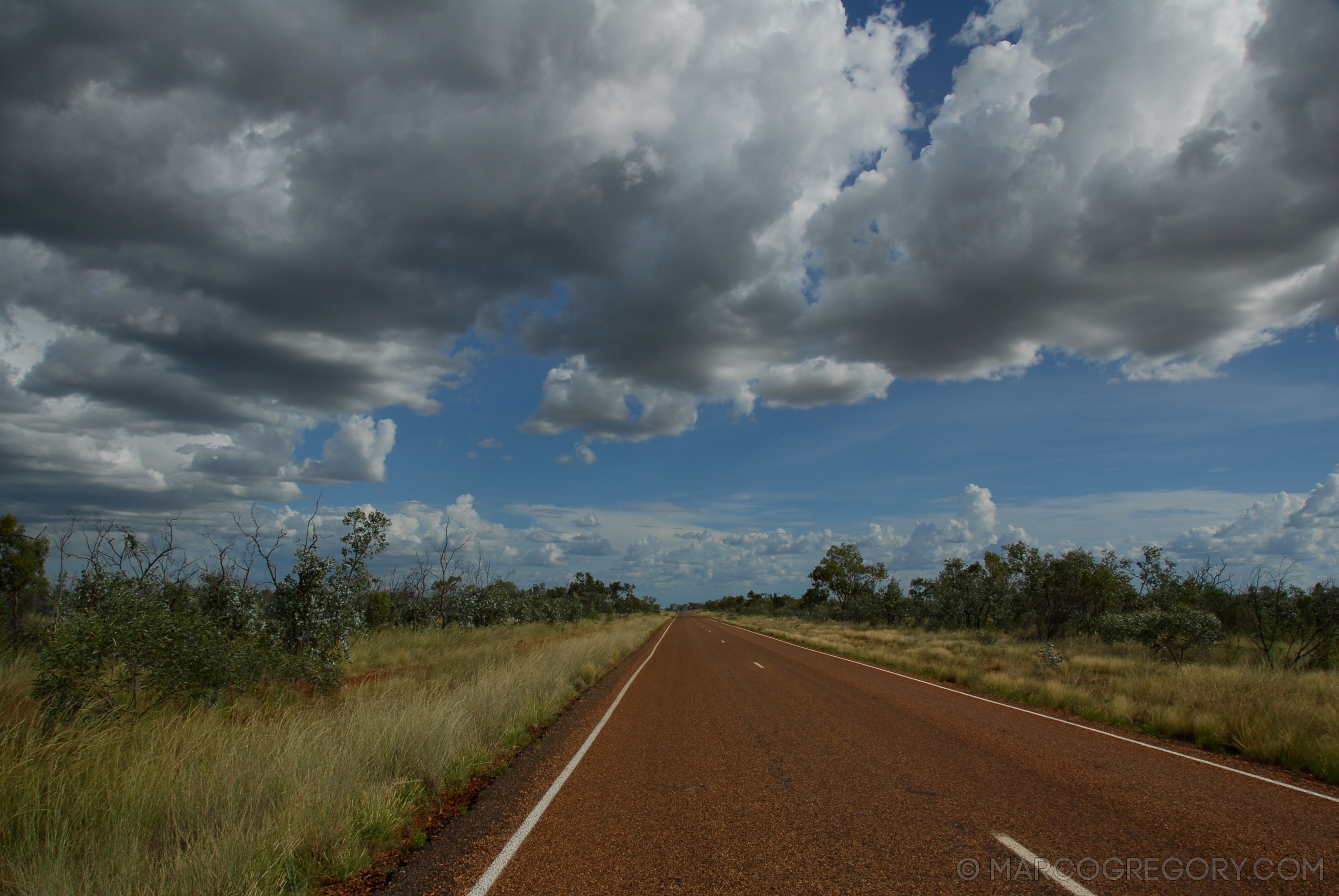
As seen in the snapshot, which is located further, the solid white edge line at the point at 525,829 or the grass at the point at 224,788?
the solid white edge line at the point at 525,829

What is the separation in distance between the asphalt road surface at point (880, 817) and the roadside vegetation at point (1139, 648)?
4.46 feet

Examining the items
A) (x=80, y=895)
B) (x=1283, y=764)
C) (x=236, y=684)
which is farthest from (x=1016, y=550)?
(x=80, y=895)

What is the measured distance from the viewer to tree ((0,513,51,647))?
100ft

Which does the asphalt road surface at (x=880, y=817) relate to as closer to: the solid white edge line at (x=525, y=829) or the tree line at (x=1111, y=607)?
the solid white edge line at (x=525, y=829)

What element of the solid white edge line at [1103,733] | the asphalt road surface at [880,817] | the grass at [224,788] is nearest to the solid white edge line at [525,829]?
the asphalt road surface at [880,817]

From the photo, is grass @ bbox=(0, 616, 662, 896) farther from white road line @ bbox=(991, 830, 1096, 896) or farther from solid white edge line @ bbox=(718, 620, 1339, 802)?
solid white edge line @ bbox=(718, 620, 1339, 802)

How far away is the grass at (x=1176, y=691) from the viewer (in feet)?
27.9

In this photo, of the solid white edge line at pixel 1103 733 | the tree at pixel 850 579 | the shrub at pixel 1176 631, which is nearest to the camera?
the solid white edge line at pixel 1103 733

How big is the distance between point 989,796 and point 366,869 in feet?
17.4

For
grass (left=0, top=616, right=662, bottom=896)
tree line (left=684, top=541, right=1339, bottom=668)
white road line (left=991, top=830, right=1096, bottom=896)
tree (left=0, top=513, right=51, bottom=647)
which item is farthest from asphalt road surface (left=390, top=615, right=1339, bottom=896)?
tree (left=0, top=513, right=51, bottom=647)

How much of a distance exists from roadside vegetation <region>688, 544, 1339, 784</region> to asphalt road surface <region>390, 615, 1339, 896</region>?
1.36m

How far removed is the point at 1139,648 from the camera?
80.1 ft

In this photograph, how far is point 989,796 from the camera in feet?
19.7

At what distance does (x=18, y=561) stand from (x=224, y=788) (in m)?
37.6
